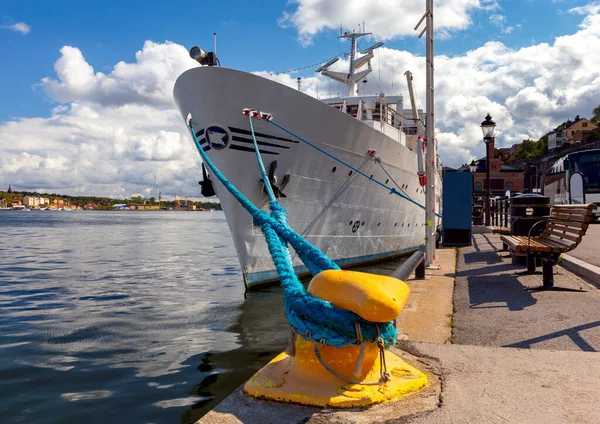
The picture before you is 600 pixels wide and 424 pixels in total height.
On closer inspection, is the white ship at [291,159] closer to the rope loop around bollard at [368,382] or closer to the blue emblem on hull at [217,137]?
the blue emblem on hull at [217,137]

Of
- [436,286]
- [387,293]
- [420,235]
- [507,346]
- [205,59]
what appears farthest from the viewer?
[420,235]

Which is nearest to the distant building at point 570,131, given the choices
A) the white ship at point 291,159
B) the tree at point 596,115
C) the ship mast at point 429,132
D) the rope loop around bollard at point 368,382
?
the tree at point 596,115

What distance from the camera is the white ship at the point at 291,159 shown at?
917 cm

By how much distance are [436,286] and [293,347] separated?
4.30 m

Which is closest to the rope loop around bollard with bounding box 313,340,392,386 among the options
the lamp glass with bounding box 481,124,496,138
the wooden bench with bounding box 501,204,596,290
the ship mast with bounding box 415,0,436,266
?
the wooden bench with bounding box 501,204,596,290

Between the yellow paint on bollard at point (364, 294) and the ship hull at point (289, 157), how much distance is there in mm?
6602

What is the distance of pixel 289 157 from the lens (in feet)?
32.0

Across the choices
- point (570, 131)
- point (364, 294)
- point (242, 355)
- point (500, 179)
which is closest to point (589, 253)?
point (242, 355)

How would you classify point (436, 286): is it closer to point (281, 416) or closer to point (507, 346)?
point (507, 346)

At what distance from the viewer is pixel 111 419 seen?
4.25 m

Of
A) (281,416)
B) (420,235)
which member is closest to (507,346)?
(281,416)

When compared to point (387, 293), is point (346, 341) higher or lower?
lower

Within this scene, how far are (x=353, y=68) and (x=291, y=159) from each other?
1168cm

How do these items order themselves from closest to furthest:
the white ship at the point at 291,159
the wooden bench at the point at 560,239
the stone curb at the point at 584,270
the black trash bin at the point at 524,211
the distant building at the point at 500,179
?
the wooden bench at the point at 560,239
the stone curb at the point at 584,270
the white ship at the point at 291,159
the black trash bin at the point at 524,211
the distant building at the point at 500,179
